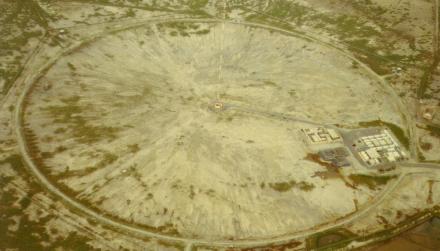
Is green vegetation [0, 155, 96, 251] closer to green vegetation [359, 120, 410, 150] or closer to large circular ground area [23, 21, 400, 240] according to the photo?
large circular ground area [23, 21, 400, 240]

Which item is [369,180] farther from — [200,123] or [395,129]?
[200,123]


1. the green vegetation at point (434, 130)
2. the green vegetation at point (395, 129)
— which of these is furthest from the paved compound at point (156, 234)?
the green vegetation at point (434, 130)

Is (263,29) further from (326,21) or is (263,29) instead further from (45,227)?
(45,227)

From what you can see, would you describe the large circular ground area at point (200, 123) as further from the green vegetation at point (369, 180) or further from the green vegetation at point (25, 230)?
the green vegetation at point (25, 230)

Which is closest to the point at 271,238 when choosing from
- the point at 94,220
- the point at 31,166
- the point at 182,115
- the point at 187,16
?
the point at 94,220

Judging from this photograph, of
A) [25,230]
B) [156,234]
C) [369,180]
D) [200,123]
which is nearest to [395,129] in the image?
[369,180]

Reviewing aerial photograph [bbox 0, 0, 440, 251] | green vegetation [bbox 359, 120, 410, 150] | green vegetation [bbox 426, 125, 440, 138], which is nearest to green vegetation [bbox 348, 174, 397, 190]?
aerial photograph [bbox 0, 0, 440, 251]
